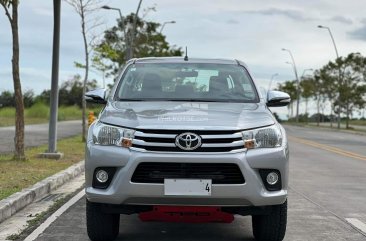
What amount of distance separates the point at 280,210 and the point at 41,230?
253cm

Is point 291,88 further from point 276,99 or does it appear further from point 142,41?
point 276,99

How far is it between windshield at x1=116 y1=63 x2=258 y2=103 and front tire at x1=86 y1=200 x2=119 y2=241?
1304 millimetres

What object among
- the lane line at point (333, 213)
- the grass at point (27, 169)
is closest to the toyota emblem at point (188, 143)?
the lane line at point (333, 213)

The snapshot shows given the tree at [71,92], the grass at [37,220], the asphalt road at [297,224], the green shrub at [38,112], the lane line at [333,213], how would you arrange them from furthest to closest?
1. the tree at [71,92]
2. the green shrub at [38,112]
3. the lane line at [333,213]
4. the asphalt road at [297,224]
5. the grass at [37,220]

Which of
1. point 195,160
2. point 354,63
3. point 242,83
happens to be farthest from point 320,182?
point 354,63

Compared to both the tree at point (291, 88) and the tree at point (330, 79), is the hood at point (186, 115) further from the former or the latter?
the tree at point (291, 88)

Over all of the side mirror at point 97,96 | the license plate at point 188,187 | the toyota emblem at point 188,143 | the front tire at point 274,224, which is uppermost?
the side mirror at point 97,96

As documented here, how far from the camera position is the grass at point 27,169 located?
27.9 ft

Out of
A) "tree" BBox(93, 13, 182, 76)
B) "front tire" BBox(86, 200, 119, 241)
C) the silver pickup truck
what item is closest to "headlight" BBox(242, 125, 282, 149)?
the silver pickup truck

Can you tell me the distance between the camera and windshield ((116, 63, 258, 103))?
6.32m

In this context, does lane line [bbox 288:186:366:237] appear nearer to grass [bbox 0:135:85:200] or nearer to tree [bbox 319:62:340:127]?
grass [bbox 0:135:85:200]

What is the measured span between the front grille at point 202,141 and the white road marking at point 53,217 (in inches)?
67.9

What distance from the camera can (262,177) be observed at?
16.9 feet

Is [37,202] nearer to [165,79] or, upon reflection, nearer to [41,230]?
[41,230]
